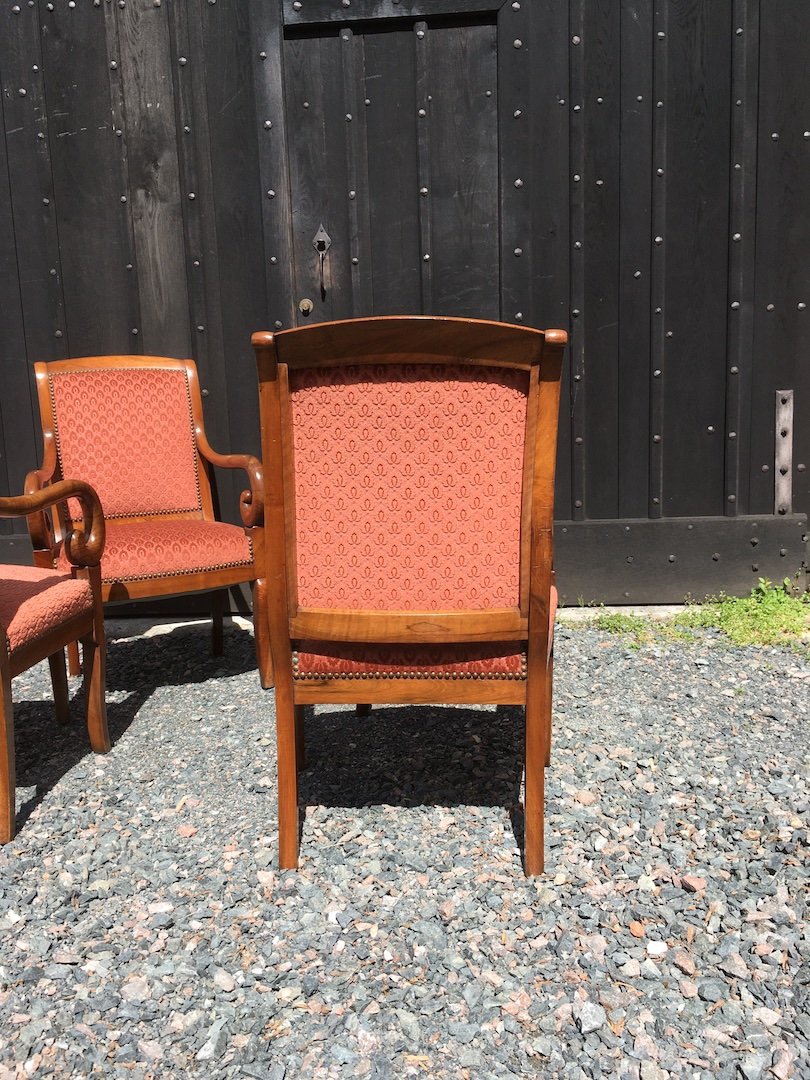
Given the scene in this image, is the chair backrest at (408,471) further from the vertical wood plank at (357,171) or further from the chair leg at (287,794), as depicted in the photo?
the vertical wood plank at (357,171)

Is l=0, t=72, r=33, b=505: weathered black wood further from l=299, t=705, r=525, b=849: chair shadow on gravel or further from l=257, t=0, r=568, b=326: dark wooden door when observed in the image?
l=299, t=705, r=525, b=849: chair shadow on gravel

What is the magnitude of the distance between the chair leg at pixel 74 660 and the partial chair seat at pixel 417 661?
1.56 m

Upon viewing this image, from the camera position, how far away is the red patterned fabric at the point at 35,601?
2.12 metres

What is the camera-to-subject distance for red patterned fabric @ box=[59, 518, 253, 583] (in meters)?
2.73

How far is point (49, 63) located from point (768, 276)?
300cm

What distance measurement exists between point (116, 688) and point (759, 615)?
96.9 inches

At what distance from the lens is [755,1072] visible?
1300 mm

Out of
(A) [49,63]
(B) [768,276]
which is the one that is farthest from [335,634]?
A: (A) [49,63]

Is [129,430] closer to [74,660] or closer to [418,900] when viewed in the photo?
[74,660]

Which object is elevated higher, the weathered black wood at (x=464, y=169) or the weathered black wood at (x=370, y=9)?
the weathered black wood at (x=370, y=9)

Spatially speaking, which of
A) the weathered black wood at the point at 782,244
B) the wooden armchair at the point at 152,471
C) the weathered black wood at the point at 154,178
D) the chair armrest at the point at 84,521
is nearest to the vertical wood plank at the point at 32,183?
the weathered black wood at the point at 154,178

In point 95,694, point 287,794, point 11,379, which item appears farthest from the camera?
point 11,379

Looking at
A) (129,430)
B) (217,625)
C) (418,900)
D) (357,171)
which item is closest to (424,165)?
(357,171)

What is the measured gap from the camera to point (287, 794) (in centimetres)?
189
